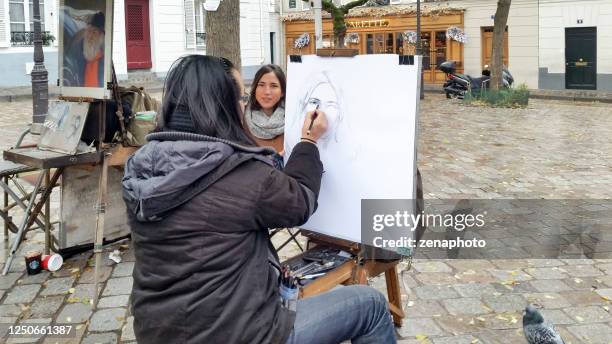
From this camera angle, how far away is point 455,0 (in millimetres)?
23719

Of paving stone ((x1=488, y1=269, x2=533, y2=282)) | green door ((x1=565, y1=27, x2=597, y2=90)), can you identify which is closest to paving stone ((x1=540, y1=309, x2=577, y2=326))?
paving stone ((x1=488, y1=269, x2=533, y2=282))

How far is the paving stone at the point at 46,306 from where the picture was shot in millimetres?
3750

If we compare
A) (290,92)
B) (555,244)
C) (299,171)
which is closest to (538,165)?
(555,244)

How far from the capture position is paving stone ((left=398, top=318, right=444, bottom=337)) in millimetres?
3422

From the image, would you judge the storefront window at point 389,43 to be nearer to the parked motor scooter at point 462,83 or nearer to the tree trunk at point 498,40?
the parked motor scooter at point 462,83

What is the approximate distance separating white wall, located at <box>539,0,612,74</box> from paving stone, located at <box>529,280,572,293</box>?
18.2 m

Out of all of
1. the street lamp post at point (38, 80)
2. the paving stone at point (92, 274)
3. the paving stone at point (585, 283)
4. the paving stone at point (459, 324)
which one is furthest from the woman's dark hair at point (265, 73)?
the street lamp post at point (38, 80)

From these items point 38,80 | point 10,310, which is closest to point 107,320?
point 10,310

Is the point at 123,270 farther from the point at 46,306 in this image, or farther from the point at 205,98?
the point at 205,98

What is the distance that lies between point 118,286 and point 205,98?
2.59 metres

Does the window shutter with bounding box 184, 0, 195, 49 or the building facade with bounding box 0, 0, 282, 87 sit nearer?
the building facade with bounding box 0, 0, 282, 87

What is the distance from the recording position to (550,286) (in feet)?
13.4

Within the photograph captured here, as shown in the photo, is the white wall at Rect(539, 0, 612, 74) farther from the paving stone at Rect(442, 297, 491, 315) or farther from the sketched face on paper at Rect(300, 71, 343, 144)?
the sketched face on paper at Rect(300, 71, 343, 144)

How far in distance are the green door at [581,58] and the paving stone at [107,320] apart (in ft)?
65.6
